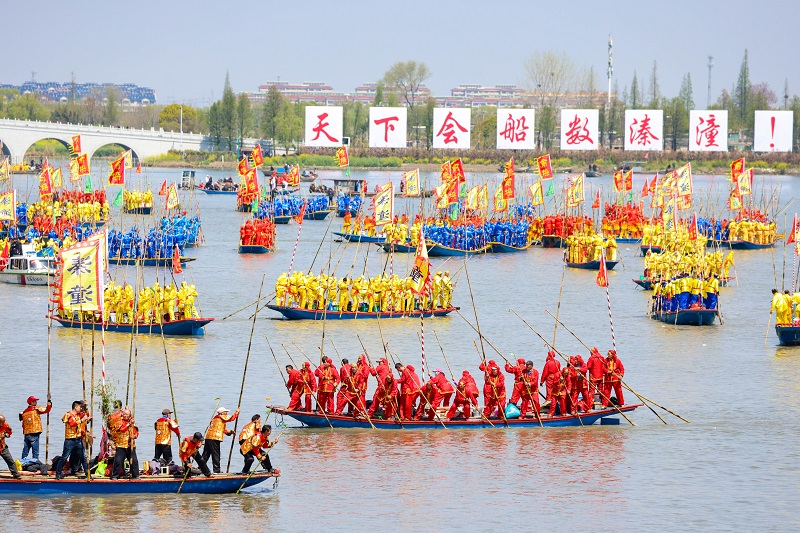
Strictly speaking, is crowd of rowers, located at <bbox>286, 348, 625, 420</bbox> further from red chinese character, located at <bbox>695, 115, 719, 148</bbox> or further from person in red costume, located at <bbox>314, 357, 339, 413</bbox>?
red chinese character, located at <bbox>695, 115, 719, 148</bbox>

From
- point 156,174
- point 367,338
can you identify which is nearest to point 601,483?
point 367,338

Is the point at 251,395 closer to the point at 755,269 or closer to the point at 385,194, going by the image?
the point at 385,194

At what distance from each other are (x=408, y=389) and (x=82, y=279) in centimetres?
696

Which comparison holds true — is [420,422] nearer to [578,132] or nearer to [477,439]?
[477,439]

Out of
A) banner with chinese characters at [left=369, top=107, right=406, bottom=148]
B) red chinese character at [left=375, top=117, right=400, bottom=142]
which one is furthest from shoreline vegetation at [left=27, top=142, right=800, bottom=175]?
red chinese character at [left=375, top=117, right=400, bottom=142]

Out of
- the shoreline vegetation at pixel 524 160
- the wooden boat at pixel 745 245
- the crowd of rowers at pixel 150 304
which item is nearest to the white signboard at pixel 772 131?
the shoreline vegetation at pixel 524 160

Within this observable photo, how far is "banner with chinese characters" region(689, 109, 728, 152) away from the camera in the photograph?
101m

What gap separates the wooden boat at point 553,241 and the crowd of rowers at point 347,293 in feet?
87.8

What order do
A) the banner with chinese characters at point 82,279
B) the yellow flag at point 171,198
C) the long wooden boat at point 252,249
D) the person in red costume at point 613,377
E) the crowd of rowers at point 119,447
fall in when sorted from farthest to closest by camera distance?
the yellow flag at point 171,198 → the long wooden boat at point 252,249 → the person in red costume at point 613,377 → the banner with chinese characters at point 82,279 → the crowd of rowers at point 119,447

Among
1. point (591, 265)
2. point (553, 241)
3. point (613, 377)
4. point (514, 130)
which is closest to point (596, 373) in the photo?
point (613, 377)

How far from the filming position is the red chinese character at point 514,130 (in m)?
98.4

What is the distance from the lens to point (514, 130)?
3888 inches

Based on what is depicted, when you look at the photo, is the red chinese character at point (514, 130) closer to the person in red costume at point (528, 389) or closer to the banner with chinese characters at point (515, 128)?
the banner with chinese characters at point (515, 128)

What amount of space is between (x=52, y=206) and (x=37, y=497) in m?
48.1
